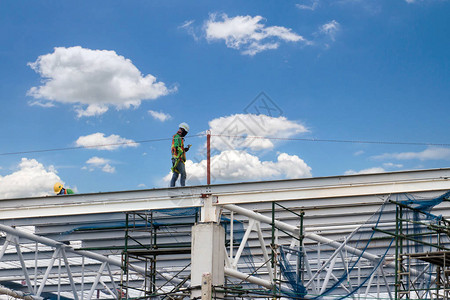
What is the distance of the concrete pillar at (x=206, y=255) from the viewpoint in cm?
2075

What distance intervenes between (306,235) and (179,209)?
4899 mm

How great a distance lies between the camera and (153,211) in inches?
933

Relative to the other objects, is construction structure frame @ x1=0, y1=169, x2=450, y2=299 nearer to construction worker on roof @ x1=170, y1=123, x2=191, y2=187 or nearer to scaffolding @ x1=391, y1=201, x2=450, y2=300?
scaffolding @ x1=391, y1=201, x2=450, y2=300

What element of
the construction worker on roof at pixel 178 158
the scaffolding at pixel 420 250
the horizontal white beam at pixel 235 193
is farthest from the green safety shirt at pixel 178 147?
the scaffolding at pixel 420 250

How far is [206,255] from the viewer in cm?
2086

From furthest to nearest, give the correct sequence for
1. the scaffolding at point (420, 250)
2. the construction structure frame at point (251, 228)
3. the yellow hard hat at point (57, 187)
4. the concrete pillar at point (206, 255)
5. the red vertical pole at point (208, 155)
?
1. the yellow hard hat at point (57, 187)
2. the red vertical pole at point (208, 155)
3. the construction structure frame at point (251, 228)
4. the concrete pillar at point (206, 255)
5. the scaffolding at point (420, 250)

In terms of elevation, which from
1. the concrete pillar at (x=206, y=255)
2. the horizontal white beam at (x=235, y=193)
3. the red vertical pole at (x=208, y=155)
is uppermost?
the red vertical pole at (x=208, y=155)

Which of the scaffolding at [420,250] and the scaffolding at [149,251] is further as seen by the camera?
the scaffolding at [149,251]

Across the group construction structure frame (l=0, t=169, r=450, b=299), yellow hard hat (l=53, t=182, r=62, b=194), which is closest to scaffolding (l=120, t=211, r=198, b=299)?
construction structure frame (l=0, t=169, r=450, b=299)

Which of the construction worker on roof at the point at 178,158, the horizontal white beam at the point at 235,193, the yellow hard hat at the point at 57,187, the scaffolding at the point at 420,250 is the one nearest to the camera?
the scaffolding at the point at 420,250

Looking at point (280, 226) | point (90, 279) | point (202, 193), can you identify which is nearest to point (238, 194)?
point (202, 193)

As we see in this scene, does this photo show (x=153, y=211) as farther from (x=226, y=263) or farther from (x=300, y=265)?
(x=300, y=265)

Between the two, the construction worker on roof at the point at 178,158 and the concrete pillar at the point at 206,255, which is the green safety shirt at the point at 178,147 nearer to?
the construction worker on roof at the point at 178,158

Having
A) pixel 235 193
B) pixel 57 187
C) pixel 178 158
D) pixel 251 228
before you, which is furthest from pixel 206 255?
pixel 57 187
